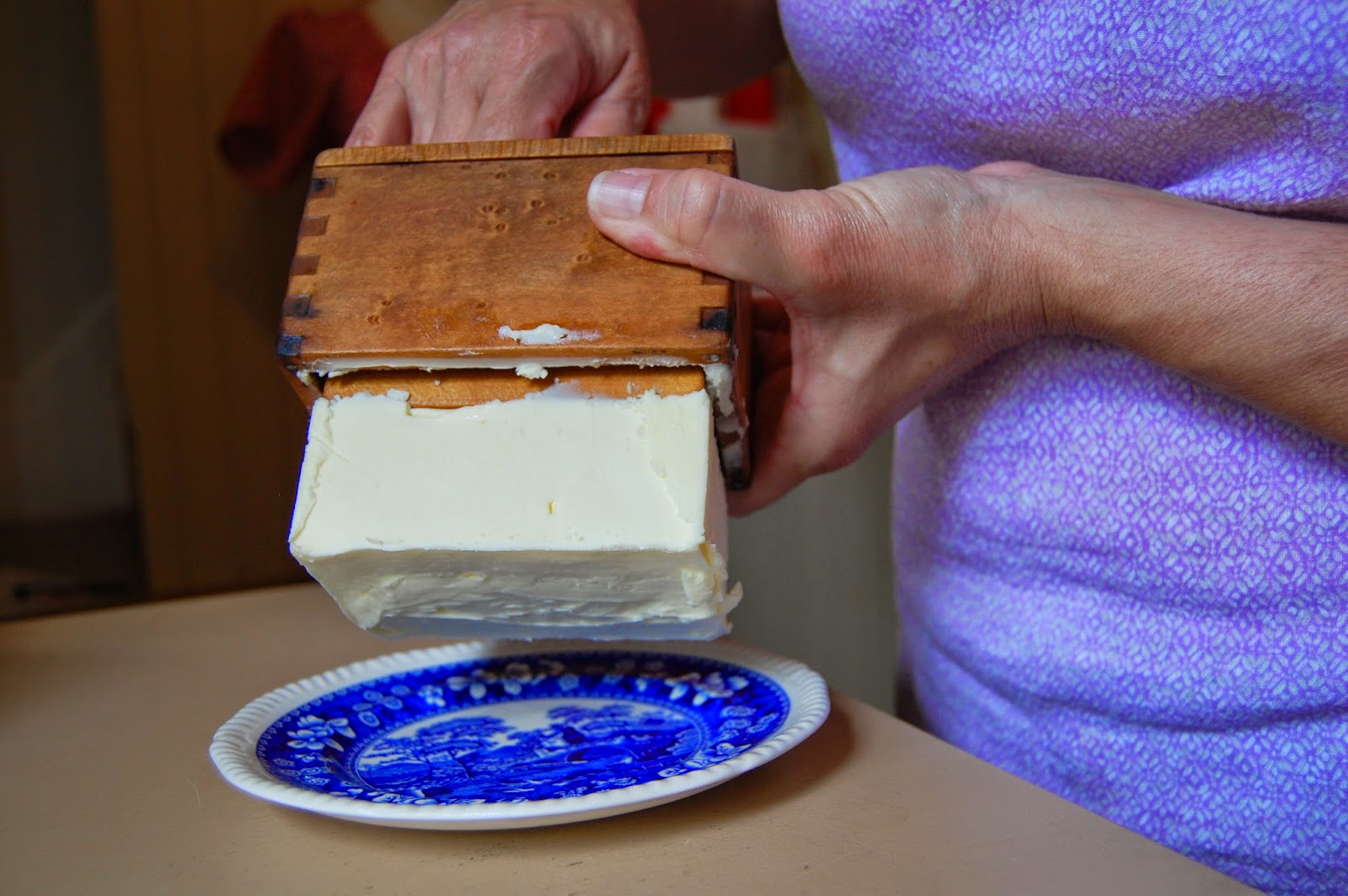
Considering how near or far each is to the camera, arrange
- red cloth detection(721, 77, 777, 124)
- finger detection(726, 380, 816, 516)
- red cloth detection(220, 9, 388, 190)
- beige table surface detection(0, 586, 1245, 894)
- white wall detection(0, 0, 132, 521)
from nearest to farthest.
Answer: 1. beige table surface detection(0, 586, 1245, 894)
2. finger detection(726, 380, 816, 516)
3. white wall detection(0, 0, 132, 521)
4. red cloth detection(220, 9, 388, 190)
5. red cloth detection(721, 77, 777, 124)

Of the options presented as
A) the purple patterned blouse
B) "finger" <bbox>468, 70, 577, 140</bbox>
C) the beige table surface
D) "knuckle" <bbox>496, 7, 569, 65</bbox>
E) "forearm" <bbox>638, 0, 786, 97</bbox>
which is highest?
"forearm" <bbox>638, 0, 786, 97</bbox>

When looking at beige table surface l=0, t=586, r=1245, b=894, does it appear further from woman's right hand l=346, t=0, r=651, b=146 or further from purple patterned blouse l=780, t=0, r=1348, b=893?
woman's right hand l=346, t=0, r=651, b=146

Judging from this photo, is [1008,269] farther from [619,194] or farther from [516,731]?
[516,731]

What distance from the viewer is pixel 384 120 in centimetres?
68

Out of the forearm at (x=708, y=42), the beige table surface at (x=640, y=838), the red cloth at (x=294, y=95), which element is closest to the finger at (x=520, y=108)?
the forearm at (x=708, y=42)

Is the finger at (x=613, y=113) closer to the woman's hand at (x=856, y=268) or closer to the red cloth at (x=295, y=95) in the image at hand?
the woman's hand at (x=856, y=268)

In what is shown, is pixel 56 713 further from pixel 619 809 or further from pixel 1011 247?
pixel 1011 247

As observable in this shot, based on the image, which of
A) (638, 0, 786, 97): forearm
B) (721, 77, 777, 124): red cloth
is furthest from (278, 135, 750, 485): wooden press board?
(721, 77, 777, 124): red cloth

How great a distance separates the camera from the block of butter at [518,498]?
48 cm

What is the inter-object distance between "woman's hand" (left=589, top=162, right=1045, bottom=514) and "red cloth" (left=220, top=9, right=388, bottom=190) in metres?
0.74

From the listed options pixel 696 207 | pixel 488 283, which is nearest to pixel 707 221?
pixel 696 207

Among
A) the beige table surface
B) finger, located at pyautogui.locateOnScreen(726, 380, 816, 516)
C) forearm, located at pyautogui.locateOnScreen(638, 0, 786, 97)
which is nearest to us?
the beige table surface

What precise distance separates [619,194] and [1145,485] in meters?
0.32

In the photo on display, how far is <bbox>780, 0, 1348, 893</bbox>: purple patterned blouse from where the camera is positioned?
0.53 meters
